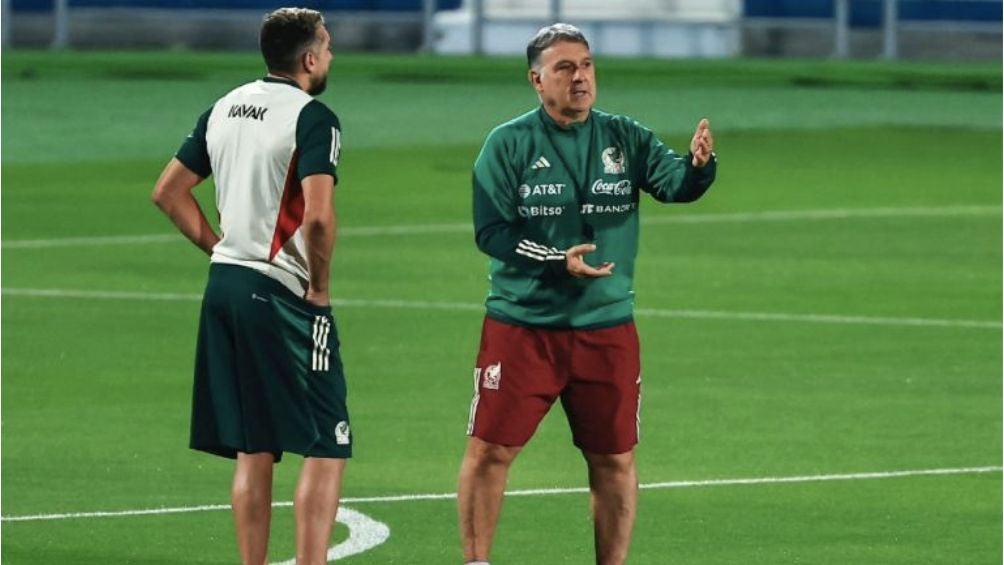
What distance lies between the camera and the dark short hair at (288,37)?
895cm

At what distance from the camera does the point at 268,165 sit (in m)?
8.88

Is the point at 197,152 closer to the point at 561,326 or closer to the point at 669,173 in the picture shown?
the point at 561,326

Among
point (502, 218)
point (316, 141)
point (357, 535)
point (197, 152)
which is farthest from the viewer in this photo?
point (357, 535)

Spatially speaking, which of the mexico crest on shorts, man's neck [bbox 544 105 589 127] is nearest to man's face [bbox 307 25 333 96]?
man's neck [bbox 544 105 589 127]

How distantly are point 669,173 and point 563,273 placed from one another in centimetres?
45

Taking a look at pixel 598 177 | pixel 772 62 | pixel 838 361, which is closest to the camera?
pixel 598 177

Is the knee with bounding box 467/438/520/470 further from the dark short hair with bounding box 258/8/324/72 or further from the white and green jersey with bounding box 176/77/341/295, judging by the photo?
Answer: the dark short hair with bounding box 258/8/324/72

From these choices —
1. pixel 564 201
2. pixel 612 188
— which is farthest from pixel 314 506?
pixel 612 188

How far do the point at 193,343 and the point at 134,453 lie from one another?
3.72 m

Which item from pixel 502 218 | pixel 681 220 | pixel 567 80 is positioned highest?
pixel 567 80

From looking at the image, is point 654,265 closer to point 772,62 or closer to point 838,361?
point 838,361

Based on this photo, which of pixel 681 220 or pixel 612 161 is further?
pixel 681 220

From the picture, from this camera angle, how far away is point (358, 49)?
53.6 m

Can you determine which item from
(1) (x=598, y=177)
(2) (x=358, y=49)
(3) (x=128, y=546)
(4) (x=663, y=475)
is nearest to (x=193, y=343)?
(4) (x=663, y=475)
